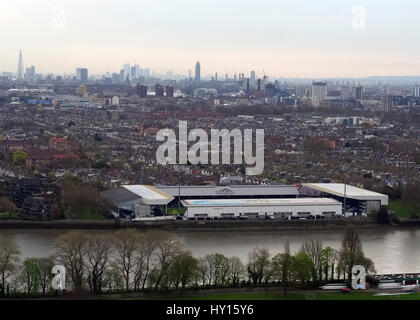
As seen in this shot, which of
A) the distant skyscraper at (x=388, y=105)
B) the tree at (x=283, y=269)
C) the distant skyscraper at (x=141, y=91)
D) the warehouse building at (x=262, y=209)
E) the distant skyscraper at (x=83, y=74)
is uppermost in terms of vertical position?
the distant skyscraper at (x=83, y=74)

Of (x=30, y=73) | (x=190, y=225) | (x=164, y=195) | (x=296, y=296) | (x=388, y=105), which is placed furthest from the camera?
(x=30, y=73)

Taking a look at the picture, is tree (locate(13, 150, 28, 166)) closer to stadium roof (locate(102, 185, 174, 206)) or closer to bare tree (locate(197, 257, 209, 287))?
stadium roof (locate(102, 185, 174, 206))

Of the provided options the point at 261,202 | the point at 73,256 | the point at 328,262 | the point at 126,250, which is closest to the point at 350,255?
the point at 328,262

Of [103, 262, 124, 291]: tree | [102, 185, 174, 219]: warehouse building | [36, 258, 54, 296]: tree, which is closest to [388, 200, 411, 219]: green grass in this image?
[102, 185, 174, 219]: warehouse building

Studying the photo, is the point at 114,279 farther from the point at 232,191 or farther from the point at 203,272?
the point at 232,191

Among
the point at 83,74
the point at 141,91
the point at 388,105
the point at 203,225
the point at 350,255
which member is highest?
the point at 83,74

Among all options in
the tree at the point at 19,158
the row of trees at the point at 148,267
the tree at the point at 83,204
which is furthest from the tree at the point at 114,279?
the tree at the point at 19,158

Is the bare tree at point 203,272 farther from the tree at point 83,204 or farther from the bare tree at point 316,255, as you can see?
the tree at point 83,204
